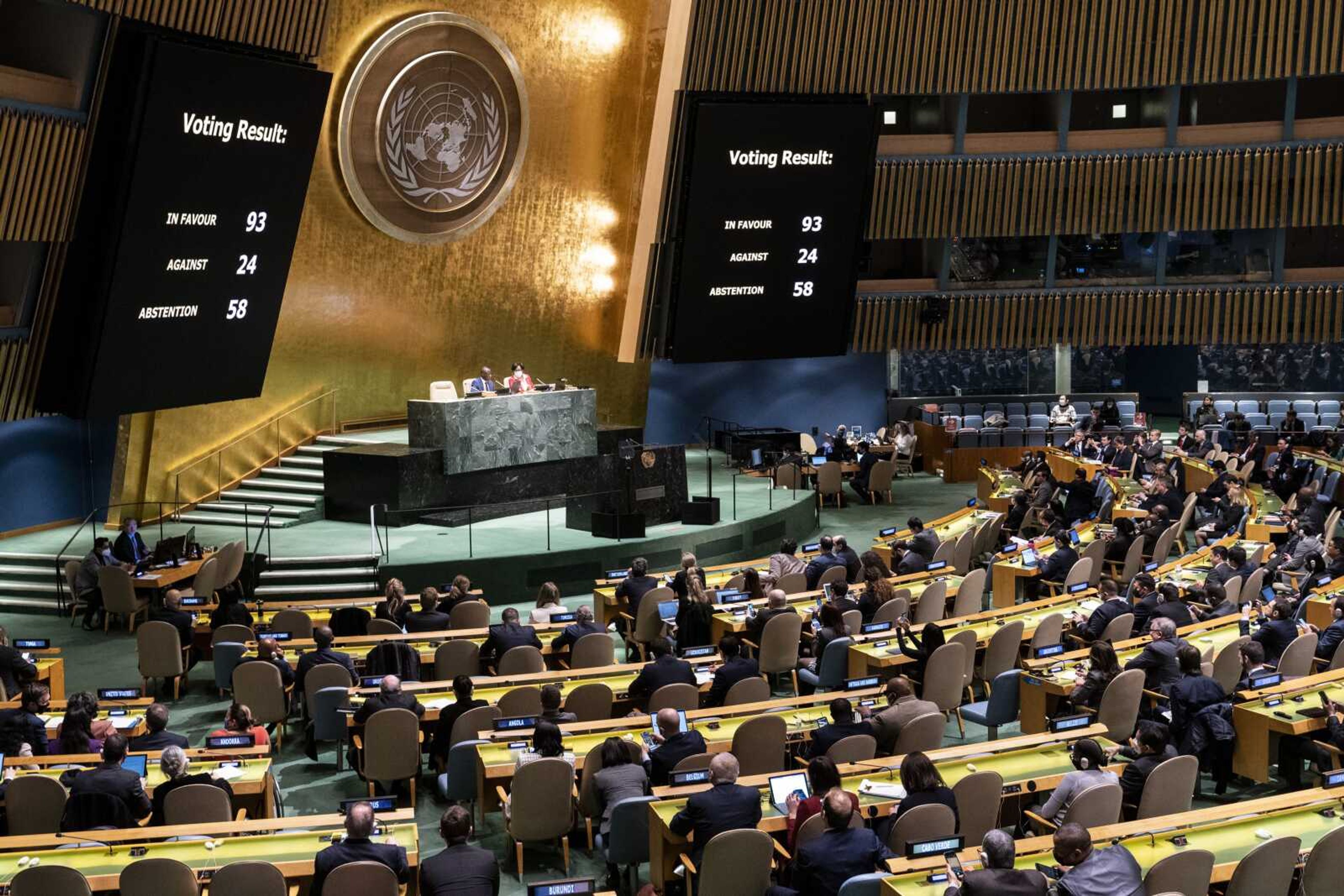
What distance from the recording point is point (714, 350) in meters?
21.9

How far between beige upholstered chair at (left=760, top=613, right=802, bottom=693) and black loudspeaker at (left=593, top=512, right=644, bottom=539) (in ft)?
19.2

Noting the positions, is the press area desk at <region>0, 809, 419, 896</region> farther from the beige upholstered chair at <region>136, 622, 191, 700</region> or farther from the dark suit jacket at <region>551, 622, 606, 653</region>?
the beige upholstered chair at <region>136, 622, 191, 700</region>

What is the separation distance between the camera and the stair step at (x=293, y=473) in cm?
2178

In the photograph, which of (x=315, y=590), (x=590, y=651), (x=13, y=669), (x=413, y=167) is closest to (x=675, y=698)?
(x=590, y=651)

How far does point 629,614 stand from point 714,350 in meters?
7.94

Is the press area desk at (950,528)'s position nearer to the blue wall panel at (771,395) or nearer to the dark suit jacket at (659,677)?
the dark suit jacket at (659,677)

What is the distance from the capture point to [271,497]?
2127cm

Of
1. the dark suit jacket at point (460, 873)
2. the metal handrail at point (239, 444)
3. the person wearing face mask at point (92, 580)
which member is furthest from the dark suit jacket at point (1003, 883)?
the metal handrail at point (239, 444)

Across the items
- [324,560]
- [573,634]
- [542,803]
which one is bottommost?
[542,803]

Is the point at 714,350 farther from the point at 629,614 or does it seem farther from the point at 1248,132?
the point at 1248,132

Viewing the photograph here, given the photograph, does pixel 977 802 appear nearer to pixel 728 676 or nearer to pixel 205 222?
pixel 728 676

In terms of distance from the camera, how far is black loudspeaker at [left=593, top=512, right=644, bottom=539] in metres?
18.8

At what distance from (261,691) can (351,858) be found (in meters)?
4.68

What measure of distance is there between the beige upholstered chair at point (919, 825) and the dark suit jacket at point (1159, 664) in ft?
12.4
